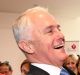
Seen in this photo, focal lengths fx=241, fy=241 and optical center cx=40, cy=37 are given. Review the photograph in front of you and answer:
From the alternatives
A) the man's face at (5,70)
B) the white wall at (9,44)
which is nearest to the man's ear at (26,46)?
the man's face at (5,70)

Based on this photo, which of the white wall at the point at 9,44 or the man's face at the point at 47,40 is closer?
the man's face at the point at 47,40

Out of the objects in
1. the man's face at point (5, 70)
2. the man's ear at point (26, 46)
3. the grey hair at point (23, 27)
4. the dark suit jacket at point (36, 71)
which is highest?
the grey hair at point (23, 27)

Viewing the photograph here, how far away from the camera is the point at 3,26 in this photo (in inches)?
229

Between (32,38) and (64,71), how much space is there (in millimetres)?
202

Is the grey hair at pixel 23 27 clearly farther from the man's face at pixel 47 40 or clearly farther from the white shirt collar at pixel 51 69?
the white shirt collar at pixel 51 69

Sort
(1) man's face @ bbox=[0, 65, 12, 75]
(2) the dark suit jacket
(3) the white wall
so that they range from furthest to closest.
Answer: (3) the white wall
(1) man's face @ bbox=[0, 65, 12, 75]
(2) the dark suit jacket

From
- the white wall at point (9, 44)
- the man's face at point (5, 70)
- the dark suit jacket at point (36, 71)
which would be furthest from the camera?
the white wall at point (9, 44)

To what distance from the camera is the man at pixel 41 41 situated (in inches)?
40.7

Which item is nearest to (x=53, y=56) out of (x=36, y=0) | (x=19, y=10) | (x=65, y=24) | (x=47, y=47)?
(x=47, y=47)

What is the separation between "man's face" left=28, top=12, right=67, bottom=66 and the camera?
1.03 metres

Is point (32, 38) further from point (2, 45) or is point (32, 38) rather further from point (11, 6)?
point (2, 45)

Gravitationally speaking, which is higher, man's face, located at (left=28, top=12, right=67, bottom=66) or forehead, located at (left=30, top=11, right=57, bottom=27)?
forehead, located at (left=30, top=11, right=57, bottom=27)

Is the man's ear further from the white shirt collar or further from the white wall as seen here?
the white wall

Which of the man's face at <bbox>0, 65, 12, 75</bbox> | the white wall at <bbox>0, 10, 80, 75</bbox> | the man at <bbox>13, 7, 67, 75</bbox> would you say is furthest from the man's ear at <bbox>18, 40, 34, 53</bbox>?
the white wall at <bbox>0, 10, 80, 75</bbox>
